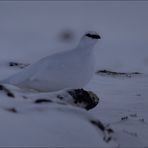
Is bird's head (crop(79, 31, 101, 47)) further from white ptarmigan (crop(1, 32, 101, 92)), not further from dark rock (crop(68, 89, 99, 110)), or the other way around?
dark rock (crop(68, 89, 99, 110))

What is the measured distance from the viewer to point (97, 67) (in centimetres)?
1599

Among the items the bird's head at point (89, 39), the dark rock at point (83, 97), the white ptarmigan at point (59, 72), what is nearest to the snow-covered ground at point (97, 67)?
the dark rock at point (83, 97)

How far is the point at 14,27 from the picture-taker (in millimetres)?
30156

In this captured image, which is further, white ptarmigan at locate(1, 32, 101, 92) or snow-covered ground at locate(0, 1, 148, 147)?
white ptarmigan at locate(1, 32, 101, 92)

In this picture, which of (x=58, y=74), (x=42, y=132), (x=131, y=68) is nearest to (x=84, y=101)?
(x=58, y=74)

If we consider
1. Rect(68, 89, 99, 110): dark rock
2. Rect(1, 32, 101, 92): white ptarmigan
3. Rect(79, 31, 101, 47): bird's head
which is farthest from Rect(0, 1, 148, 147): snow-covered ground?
Rect(79, 31, 101, 47): bird's head

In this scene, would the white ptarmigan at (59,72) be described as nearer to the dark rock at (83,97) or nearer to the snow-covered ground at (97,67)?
the dark rock at (83,97)

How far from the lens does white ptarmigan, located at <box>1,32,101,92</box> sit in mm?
6332

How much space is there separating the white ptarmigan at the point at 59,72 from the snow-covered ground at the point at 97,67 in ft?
1.97

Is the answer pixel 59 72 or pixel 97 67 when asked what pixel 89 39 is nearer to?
pixel 59 72

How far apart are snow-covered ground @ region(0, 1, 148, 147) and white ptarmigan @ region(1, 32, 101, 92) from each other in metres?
0.60

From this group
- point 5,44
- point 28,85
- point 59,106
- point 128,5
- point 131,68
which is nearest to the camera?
point 59,106

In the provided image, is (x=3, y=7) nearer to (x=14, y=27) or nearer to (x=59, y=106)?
(x=14, y=27)

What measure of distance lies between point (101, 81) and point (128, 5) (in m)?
28.2
